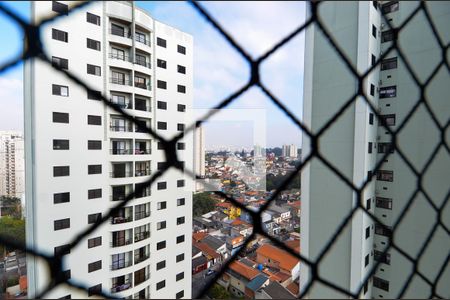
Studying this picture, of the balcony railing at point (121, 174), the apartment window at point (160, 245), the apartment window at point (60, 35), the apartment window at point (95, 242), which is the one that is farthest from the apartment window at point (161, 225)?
the apartment window at point (60, 35)

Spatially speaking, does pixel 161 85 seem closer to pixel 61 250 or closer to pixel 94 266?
pixel 94 266

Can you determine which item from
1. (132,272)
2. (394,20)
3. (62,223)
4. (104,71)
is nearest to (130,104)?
(104,71)

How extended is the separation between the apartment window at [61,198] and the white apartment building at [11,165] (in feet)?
1.75

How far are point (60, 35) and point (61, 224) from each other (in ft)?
5.40

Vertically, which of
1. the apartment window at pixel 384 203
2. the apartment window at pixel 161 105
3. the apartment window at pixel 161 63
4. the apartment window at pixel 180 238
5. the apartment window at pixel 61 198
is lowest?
the apartment window at pixel 180 238

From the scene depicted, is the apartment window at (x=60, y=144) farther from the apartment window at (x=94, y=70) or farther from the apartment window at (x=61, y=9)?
the apartment window at (x=61, y=9)

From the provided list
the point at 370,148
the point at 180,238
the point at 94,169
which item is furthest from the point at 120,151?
the point at 370,148

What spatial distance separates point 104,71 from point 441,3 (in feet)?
6.51

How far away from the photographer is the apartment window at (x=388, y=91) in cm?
42

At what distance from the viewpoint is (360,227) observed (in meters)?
0.40

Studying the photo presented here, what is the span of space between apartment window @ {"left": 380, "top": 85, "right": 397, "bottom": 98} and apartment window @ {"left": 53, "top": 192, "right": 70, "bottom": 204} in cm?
256

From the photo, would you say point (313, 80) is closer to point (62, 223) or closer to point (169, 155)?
point (169, 155)

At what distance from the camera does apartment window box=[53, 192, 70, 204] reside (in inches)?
85.5

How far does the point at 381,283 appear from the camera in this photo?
1.34 feet
